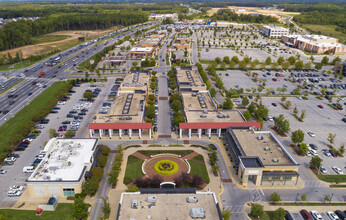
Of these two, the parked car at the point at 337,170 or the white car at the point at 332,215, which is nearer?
the white car at the point at 332,215

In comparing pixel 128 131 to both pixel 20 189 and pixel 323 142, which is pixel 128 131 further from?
pixel 323 142

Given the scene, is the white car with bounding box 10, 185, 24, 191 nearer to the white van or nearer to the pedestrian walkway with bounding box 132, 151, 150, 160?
the white van

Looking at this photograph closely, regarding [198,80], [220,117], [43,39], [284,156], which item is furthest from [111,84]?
[43,39]

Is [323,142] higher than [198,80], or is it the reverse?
[198,80]

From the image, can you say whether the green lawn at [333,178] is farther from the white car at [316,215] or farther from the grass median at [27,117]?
the grass median at [27,117]

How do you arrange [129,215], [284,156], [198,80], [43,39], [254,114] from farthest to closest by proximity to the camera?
[43,39], [198,80], [254,114], [284,156], [129,215]

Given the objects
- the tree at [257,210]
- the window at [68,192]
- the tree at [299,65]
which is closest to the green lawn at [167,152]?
the window at [68,192]

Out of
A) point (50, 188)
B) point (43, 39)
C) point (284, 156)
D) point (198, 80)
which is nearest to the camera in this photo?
point (50, 188)
